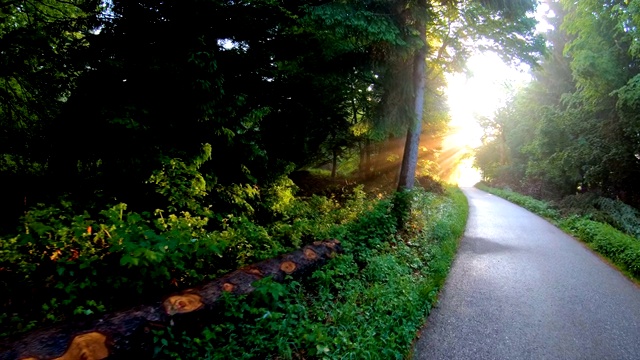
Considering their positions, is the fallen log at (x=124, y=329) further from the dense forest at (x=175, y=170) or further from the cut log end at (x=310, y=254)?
the cut log end at (x=310, y=254)

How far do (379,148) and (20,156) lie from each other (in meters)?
14.9

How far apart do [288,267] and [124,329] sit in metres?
2.41

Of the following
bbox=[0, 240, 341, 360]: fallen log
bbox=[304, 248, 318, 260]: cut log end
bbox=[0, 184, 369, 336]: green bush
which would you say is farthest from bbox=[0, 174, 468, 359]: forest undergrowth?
bbox=[304, 248, 318, 260]: cut log end

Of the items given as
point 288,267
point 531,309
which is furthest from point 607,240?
point 288,267

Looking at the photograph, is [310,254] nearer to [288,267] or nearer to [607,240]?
[288,267]

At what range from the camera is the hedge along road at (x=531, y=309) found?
14.1 ft

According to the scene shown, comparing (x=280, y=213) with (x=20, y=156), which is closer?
(x=20, y=156)

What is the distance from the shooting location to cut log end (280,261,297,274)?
483cm

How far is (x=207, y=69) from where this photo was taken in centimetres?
534

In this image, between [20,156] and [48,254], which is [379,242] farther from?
[20,156]

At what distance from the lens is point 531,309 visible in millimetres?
5441

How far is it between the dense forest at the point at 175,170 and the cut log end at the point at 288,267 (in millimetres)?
275

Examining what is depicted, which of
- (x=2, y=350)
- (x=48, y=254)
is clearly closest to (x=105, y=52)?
(x=48, y=254)

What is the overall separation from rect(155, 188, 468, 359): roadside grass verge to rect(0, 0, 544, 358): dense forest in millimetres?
36
